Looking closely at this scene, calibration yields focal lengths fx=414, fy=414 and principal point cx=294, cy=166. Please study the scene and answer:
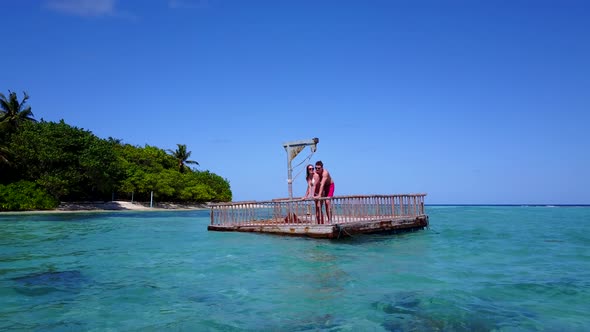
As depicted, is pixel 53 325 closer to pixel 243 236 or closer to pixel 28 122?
pixel 243 236

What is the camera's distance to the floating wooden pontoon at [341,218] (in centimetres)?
1384

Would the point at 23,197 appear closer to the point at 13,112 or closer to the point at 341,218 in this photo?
the point at 13,112

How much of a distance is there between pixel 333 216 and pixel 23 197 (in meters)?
34.0

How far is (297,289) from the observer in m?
6.80

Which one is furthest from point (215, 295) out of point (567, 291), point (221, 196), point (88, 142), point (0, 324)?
point (221, 196)

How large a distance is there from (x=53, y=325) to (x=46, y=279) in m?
3.24

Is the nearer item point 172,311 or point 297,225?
point 172,311

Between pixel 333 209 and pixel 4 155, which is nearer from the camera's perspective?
pixel 333 209

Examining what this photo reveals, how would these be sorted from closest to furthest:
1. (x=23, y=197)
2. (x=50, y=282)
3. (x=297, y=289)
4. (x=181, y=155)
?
(x=297, y=289)
(x=50, y=282)
(x=23, y=197)
(x=181, y=155)

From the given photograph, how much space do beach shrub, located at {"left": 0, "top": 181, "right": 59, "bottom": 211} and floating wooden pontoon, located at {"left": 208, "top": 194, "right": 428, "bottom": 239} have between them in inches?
1102

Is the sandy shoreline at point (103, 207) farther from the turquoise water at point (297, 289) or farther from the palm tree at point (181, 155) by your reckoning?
the turquoise water at point (297, 289)

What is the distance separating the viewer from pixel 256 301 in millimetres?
6125

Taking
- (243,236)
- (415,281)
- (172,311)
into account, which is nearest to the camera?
(172,311)

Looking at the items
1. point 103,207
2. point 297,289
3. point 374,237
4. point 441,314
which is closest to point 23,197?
point 103,207
